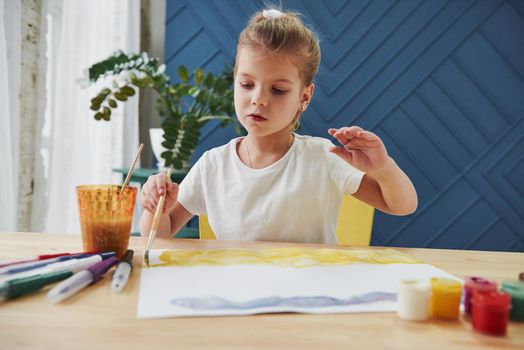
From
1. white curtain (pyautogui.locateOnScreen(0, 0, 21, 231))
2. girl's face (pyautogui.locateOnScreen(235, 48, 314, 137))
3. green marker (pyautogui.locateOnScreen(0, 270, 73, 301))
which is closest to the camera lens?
green marker (pyautogui.locateOnScreen(0, 270, 73, 301))

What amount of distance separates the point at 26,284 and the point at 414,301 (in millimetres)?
429

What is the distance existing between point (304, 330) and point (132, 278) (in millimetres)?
273

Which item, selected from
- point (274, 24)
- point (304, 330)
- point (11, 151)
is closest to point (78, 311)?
point (304, 330)

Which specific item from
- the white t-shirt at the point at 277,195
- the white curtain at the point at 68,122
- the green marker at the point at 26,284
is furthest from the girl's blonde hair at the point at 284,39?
the white curtain at the point at 68,122

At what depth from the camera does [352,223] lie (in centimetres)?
133

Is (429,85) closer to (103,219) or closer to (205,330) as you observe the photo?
(103,219)

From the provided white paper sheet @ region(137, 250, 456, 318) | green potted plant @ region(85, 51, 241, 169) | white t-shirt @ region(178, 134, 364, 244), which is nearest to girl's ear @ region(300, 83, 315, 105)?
white t-shirt @ region(178, 134, 364, 244)

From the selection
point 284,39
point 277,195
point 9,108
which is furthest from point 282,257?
point 9,108

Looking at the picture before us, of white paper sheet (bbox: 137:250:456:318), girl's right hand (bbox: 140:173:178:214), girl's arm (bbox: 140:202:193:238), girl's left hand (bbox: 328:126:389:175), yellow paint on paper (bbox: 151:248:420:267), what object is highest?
girl's left hand (bbox: 328:126:389:175)

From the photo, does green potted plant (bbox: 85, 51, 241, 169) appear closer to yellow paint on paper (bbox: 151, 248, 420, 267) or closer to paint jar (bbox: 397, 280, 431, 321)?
yellow paint on paper (bbox: 151, 248, 420, 267)

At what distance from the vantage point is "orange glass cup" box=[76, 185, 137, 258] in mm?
722

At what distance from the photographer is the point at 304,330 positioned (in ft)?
1.48

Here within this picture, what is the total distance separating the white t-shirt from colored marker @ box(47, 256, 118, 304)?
556 mm

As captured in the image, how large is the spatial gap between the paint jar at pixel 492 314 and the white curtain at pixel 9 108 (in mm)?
1505
